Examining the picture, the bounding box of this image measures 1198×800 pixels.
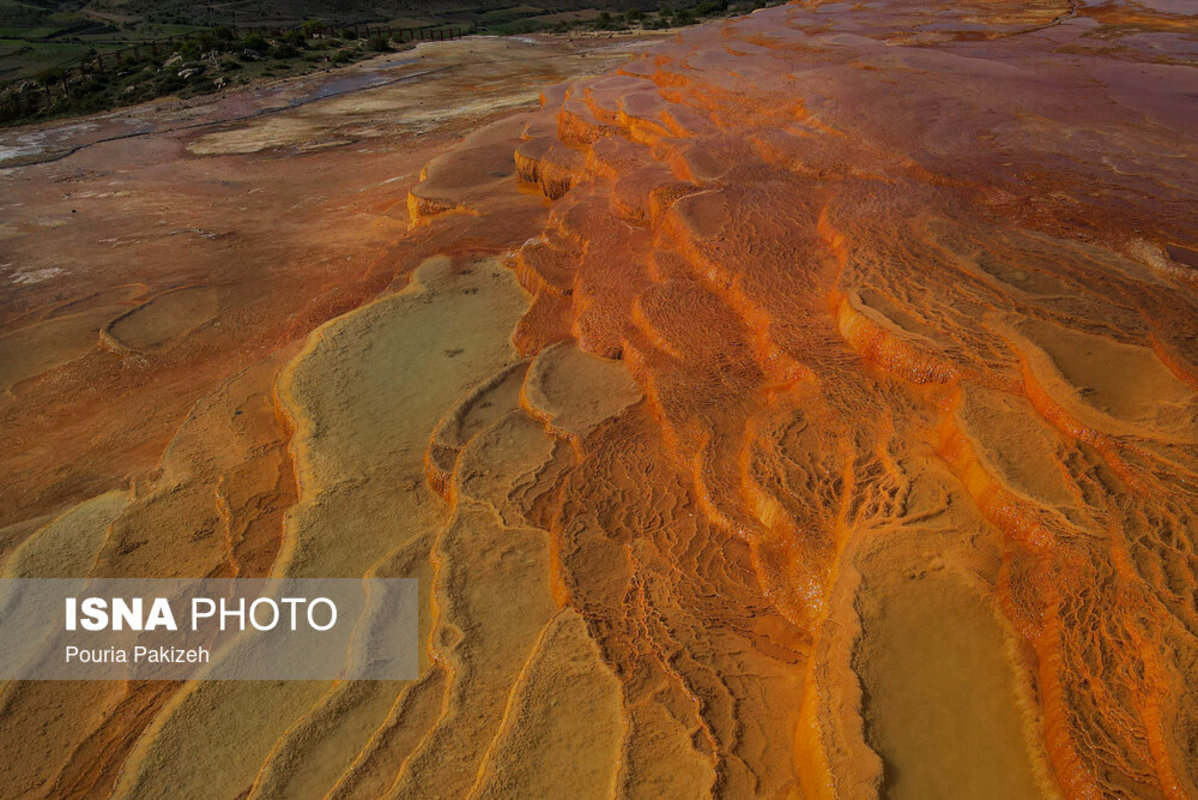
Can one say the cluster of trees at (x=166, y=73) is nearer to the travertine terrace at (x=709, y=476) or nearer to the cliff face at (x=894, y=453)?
the travertine terrace at (x=709, y=476)

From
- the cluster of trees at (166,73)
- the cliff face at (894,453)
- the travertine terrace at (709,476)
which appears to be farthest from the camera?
the cluster of trees at (166,73)

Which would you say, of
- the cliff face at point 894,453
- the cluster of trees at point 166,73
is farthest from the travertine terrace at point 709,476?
the cluster of trees at point 166,73

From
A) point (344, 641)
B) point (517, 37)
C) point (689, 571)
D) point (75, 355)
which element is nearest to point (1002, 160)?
point (689, 571)

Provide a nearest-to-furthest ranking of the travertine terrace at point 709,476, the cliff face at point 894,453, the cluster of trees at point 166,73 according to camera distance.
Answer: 1. the cliff face at point 894,453
2. the travertine terrace at point 709,476
3. the cluster of trees at point 166,73

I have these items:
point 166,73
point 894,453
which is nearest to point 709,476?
point 894,453

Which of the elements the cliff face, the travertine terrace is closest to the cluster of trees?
the travertine terrace

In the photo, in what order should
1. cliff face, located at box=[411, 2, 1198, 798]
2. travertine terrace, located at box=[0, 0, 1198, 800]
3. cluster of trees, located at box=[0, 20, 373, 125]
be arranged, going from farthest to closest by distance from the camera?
cluster of trees, located at box=[0, 20, 373, 125]
travertine terrace, located at box=[0, 0, 1198, 800]
cliff face, located at box=[411, 2, 1198, 798]

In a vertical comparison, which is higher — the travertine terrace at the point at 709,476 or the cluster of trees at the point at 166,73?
the cluster of trees at the point at 166,73

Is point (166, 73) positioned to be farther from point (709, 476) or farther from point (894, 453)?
point (894, 453)

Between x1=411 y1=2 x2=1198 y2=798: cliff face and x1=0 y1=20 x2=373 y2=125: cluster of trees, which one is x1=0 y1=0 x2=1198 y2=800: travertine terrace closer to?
x1=411 y1=2 x2=1198 y2=798: cliff face
